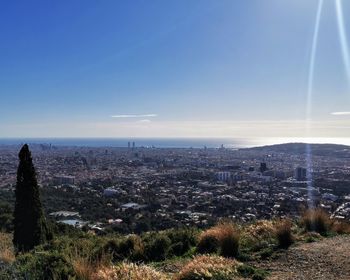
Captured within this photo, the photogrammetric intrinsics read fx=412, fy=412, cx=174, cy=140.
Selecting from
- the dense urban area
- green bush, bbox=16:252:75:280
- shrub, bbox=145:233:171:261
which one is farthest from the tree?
the dense urban area

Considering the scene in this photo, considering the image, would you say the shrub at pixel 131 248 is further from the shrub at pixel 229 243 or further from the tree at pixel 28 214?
the tree at pixel 28 214

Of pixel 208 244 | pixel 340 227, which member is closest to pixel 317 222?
pixel 340 227

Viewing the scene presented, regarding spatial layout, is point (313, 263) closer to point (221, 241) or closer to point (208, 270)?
point (221, 241)

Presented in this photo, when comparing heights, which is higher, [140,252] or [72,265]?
[72,265]

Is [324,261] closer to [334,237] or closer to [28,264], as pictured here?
[334,237]

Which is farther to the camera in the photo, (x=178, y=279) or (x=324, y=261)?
(x=324, y=261)

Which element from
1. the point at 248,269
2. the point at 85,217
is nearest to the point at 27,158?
the point at 248,269

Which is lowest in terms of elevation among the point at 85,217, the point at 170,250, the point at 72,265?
the point at 85,217
